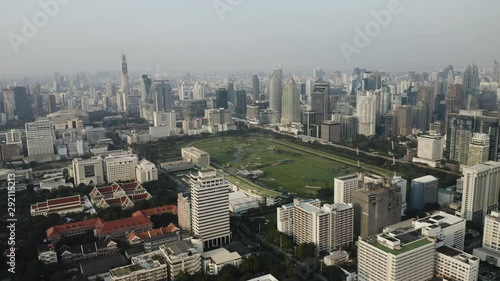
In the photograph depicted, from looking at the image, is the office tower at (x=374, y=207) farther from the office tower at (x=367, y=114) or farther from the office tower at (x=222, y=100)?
the office tower at (x=222, y=100)

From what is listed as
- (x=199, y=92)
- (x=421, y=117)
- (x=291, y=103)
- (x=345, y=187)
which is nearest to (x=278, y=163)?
(x=345, y=187)

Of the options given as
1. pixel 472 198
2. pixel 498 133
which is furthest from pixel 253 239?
pixel 498 133

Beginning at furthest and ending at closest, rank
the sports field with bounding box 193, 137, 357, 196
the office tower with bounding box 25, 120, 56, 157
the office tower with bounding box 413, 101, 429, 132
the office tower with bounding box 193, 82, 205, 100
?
the office tower with bounding box 193, 82, 205, 100 → the office tower with bounding box 413, 101, 429, 132 → the office tower with bounding box 25, 120, 56, 157 → the sports field with bounding box 193, 137, 357, 196

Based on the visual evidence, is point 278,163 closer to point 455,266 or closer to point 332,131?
point 332,131

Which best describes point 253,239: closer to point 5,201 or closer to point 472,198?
point 472,198

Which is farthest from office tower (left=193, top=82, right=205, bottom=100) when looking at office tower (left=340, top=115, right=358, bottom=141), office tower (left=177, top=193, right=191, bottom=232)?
office tower (left=177, top=193, right=191, bottom=232)

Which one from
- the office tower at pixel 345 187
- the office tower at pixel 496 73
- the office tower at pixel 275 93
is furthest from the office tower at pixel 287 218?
the office tower at pixel 275 93

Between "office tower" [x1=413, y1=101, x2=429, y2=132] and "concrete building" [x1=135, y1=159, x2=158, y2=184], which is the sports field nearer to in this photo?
"concrete building" [x1=135, y1=159, x2=158, y2=184]

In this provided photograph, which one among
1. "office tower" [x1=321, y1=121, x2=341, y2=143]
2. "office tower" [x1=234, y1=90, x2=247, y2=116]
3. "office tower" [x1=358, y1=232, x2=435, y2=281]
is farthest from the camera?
"office tower" [x1=234, y1=90, x2=247, y2=116]
